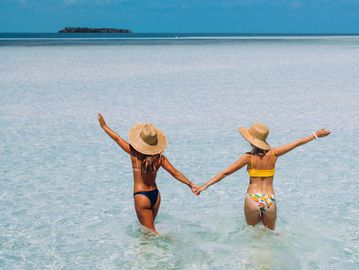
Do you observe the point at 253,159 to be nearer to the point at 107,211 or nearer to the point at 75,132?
the point at 107,211

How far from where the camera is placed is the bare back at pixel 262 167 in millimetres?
4492

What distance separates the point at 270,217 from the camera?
4637 mm

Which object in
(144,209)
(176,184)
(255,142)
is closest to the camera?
(255,142)

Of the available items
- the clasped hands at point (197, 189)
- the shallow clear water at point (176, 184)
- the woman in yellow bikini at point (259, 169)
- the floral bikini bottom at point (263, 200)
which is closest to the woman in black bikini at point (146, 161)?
the clasped hands at point (197, 189)

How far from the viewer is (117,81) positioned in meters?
18.3

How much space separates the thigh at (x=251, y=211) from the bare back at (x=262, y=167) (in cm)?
9

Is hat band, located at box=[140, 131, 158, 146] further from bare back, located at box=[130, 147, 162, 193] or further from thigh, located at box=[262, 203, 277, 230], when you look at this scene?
thigh, located at box=[262, 203, 277, 230]

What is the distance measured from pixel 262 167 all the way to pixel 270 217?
46 centimetres

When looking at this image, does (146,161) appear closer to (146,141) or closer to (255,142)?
(146,141)

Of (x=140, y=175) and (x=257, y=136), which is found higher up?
(x=257, y=136)

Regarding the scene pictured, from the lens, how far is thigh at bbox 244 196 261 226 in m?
4.57

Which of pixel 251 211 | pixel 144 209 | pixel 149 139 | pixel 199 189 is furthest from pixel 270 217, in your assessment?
pixel 149 139

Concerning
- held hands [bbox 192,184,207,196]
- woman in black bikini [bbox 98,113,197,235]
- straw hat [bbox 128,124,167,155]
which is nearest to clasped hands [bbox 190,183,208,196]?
held hands [bbox 192,184,207,196]

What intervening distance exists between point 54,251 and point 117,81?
14.0 m
